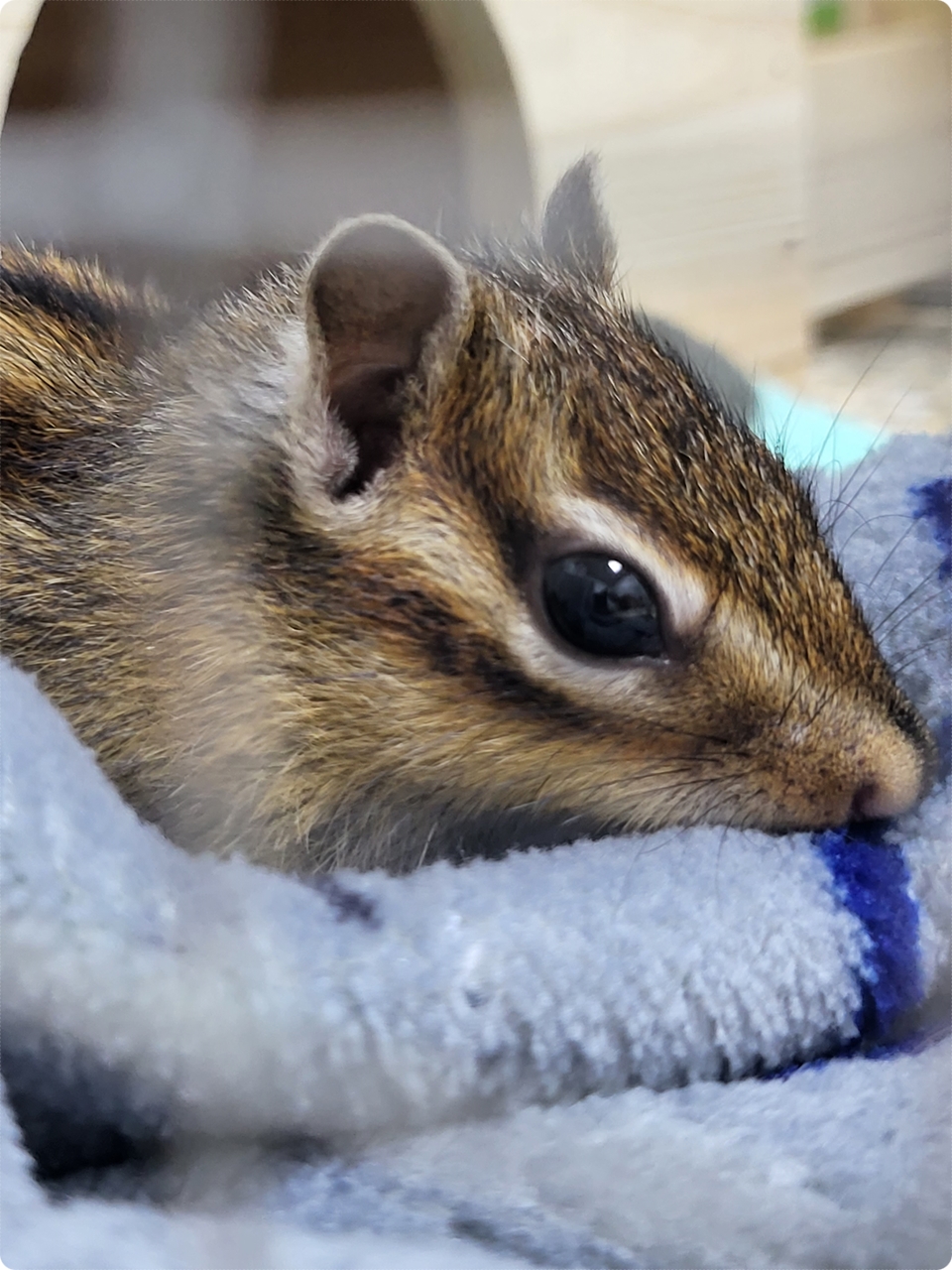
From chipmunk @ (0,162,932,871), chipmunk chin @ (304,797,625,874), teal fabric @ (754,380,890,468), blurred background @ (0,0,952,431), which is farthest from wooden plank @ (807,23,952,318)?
chipmunk chin @ (304,797,625,874)

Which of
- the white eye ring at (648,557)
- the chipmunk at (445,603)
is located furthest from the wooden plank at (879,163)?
the white eye ring at (648,557)

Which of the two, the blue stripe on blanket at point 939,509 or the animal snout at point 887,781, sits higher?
the blue stripe on blanket at point 939,509

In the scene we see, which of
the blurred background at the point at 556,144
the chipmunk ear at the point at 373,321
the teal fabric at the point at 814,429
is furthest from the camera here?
the teal fabric at the point at 814,429

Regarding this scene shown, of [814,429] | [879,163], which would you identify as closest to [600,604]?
[879,163]

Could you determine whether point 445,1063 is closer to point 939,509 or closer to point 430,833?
point 430,833

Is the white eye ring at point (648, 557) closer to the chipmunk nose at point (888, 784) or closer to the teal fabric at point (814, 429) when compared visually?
the chipmunk nose at point (888, 784)

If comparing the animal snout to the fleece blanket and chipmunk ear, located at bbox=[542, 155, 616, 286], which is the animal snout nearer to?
the fleece blanket

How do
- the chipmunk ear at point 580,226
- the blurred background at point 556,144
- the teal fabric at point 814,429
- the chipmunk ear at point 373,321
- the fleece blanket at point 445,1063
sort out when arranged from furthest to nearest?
1. the teal fabric at point 814,429
2. the chipmunk ear at point 580,226
3. the blurred background at point 556,144
4. the chipmunk ear at point 373,321
5. the fleece blanket at point 445,1063
